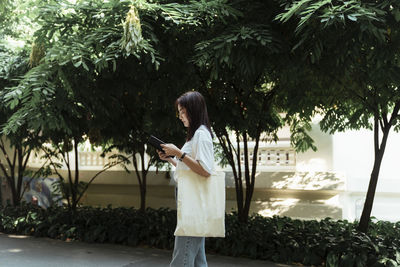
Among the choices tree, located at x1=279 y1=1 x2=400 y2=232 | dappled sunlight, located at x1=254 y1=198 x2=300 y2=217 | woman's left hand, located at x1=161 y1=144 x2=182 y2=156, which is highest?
tree, located at x1=279 y1=1 x2=400 y2=232

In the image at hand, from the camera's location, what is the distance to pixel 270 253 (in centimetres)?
690

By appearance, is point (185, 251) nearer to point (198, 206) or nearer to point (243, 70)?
point (198, 206)

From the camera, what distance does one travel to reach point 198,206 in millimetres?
3371

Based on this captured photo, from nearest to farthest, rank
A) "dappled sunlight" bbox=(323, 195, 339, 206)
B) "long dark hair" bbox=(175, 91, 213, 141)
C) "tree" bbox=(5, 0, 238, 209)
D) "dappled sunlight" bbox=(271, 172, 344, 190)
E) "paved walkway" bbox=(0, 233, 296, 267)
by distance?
"long dark hair" bbox=(175, 91, 213, 141)
"tree" bbox=(5, 0, 238, 209)
"paved walkway" bbox=(0, 233, 296, 267)
"dappled sunlight" bbox=(271, 172, 344, 190)
"dappled sunlight" bbox=(323, 195, 339, 206)

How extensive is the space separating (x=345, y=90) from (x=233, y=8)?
2059mm

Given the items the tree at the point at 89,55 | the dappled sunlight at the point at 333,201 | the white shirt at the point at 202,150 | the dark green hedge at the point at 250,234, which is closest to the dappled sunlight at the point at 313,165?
the dappled sunlight at the point at 333,201

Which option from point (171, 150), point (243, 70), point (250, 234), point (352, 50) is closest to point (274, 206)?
point (250, 234)

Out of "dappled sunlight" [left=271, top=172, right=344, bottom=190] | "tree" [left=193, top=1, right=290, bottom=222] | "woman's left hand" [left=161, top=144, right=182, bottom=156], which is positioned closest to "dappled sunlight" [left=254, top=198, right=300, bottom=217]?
"dappled sunlight" [left=271, top=172, right=344, bottom=190]

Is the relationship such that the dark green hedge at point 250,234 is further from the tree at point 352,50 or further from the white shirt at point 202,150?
the white shirt at point 202,150

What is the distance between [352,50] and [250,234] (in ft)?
11.3

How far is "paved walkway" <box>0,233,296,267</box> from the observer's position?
22.2ft

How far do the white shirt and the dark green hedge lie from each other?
351 cm

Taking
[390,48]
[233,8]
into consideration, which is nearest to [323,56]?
[390,48]

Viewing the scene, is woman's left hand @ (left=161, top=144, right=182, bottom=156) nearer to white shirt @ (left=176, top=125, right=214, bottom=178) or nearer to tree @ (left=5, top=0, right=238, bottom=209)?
white shirt @ (left=176, top=125, right=214, bottom=178)
